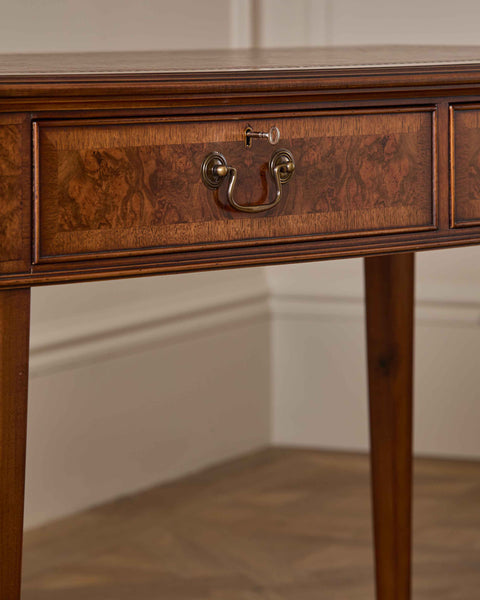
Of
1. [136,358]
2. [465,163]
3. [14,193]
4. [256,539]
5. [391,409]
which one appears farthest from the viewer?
[136,358]

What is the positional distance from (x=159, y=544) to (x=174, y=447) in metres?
0.41

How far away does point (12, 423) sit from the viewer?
100cm

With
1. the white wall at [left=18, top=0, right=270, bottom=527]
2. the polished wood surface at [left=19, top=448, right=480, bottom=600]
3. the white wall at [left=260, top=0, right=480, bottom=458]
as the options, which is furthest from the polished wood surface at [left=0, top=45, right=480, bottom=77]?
the white wall at [left=260, top=0, right=480, bottom=458]

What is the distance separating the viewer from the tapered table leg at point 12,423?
0.98 metres

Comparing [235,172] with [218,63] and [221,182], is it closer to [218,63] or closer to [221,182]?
[221,182]

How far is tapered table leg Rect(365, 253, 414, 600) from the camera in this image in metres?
1.49

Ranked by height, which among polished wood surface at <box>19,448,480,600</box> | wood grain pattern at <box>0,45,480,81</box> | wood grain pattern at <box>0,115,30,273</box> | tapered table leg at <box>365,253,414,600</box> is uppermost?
wood grain pattern at <box>0,45,480,81</box>

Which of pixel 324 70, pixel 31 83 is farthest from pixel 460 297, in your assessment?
pixel 31 83

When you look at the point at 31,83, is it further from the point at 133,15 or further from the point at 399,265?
the point at 133,15

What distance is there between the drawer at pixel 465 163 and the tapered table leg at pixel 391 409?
305 mm

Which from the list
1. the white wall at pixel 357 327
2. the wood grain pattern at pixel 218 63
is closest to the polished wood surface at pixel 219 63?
the wood grain pattern at pixel 218 63

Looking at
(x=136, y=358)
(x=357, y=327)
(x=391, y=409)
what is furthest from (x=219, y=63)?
(x=357, y=327)

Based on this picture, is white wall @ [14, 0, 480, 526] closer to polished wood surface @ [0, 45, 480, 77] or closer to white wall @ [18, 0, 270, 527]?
white wall @ [18, 0, 270, 527]

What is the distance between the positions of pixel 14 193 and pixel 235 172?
0.72 ft
